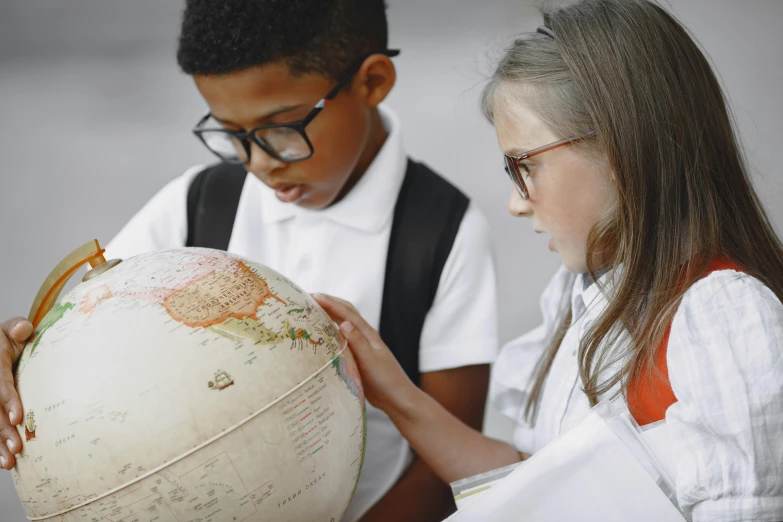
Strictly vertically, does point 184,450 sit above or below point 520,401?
above

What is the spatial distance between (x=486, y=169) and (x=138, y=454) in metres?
3.10

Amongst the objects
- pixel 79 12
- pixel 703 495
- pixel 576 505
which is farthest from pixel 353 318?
pixel 79 12

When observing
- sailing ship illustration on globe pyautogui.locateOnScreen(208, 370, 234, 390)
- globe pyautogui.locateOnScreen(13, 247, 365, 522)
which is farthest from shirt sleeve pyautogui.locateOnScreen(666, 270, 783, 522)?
sailing ship illustration on globe pyautogui.locateOnScreen(208, 370, 234, 390)

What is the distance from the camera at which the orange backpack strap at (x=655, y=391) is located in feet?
3.48

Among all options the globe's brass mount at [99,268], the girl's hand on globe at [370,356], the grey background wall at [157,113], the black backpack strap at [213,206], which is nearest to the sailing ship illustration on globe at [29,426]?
the globe's brass mount at [99,268]

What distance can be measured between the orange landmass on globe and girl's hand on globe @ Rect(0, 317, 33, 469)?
0.78 ft

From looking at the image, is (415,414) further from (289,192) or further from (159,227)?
(159,227)

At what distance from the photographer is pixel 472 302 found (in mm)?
1605

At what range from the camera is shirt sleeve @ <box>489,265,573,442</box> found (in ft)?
4.97

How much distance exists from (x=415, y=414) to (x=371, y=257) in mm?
352

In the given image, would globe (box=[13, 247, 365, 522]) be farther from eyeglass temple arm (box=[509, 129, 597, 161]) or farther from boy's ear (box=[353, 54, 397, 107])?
boy's ear (box=[353, 54, 397, 107])

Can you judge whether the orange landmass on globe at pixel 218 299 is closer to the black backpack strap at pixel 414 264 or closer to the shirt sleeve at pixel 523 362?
the black backpack strap at pixel 414 264

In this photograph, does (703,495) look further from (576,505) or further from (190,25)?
(190,25)

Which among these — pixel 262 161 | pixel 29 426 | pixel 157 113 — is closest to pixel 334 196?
pixel 262 161
